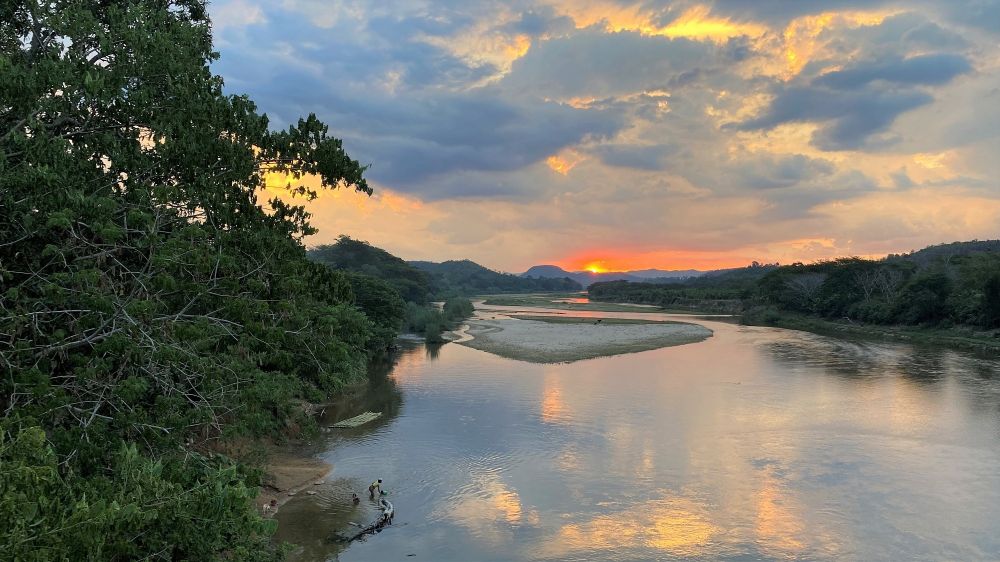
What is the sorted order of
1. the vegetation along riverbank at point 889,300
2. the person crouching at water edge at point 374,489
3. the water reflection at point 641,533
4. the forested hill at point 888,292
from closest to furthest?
the water reflection at point 641,533 → the person crouching at water edge at point 374,489 → the vegetation along riverbank at point 889,300 → the forested hill at point 888,292

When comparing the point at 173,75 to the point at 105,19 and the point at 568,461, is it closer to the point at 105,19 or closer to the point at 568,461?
the point at 105,19

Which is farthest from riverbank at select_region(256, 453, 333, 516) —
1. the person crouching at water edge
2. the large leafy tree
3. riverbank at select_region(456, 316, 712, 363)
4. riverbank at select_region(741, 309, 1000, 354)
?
riverbank at select_region(741, 309, 1000, 354)

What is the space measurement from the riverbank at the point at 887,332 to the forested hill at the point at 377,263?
54515 mm

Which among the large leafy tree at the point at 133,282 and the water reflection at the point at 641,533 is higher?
the large leafy tree at the point at 133,282

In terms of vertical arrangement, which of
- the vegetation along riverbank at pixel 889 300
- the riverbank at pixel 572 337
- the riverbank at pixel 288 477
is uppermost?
the vegetation along riverbank at pixel 889 300

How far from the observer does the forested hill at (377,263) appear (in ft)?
322

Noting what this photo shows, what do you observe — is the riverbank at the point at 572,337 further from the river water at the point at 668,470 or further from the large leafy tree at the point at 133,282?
the large leafy tree at the point at 133,282

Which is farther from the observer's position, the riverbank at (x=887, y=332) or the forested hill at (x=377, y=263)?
the forested hill at (x=377, y=263)

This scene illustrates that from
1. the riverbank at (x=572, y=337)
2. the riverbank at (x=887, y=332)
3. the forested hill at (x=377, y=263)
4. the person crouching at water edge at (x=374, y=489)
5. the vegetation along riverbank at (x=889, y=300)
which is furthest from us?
the forested hill at (x=377, y=263)

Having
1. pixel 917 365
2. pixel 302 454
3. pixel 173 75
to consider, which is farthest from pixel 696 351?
pixel 173 75

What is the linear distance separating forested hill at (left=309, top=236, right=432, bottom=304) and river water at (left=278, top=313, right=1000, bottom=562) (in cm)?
5776

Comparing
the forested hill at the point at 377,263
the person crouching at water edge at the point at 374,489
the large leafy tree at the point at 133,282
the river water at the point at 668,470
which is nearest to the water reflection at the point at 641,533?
the river water at the point at 668,470

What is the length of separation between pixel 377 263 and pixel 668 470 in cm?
9133

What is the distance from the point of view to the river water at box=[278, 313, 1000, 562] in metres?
16.7
